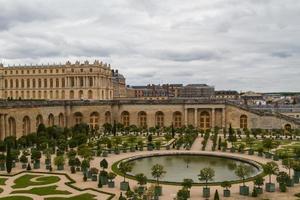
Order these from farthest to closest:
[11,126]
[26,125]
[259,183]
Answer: [26,125] < [11,126] < [259,183]

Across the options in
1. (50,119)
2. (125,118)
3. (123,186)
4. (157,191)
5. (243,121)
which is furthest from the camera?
(125,118)

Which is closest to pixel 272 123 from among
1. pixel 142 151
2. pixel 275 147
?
pixel 275 147

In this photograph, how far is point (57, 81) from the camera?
76.4 m

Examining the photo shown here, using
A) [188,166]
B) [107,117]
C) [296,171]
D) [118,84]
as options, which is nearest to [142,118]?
[107,117]

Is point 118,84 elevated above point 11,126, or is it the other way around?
point 118,84

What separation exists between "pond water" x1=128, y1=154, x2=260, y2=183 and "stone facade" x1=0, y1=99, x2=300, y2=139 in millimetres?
23139

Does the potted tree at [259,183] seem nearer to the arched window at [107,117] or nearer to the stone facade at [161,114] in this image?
the stone facade at [161,114]

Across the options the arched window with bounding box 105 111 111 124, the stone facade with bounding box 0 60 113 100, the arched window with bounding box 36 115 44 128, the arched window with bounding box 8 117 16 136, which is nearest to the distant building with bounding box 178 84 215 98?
the stone facade with bounding box 0 60 113 100

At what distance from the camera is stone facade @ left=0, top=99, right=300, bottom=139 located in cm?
6012

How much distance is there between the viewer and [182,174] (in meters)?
31.8

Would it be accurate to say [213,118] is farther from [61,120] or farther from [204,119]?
[61,120]

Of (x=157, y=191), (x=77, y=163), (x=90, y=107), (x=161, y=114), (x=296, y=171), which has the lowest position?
(x=157, y=191)

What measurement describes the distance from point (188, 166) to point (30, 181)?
13.7 m

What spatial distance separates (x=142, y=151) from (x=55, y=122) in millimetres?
20570
